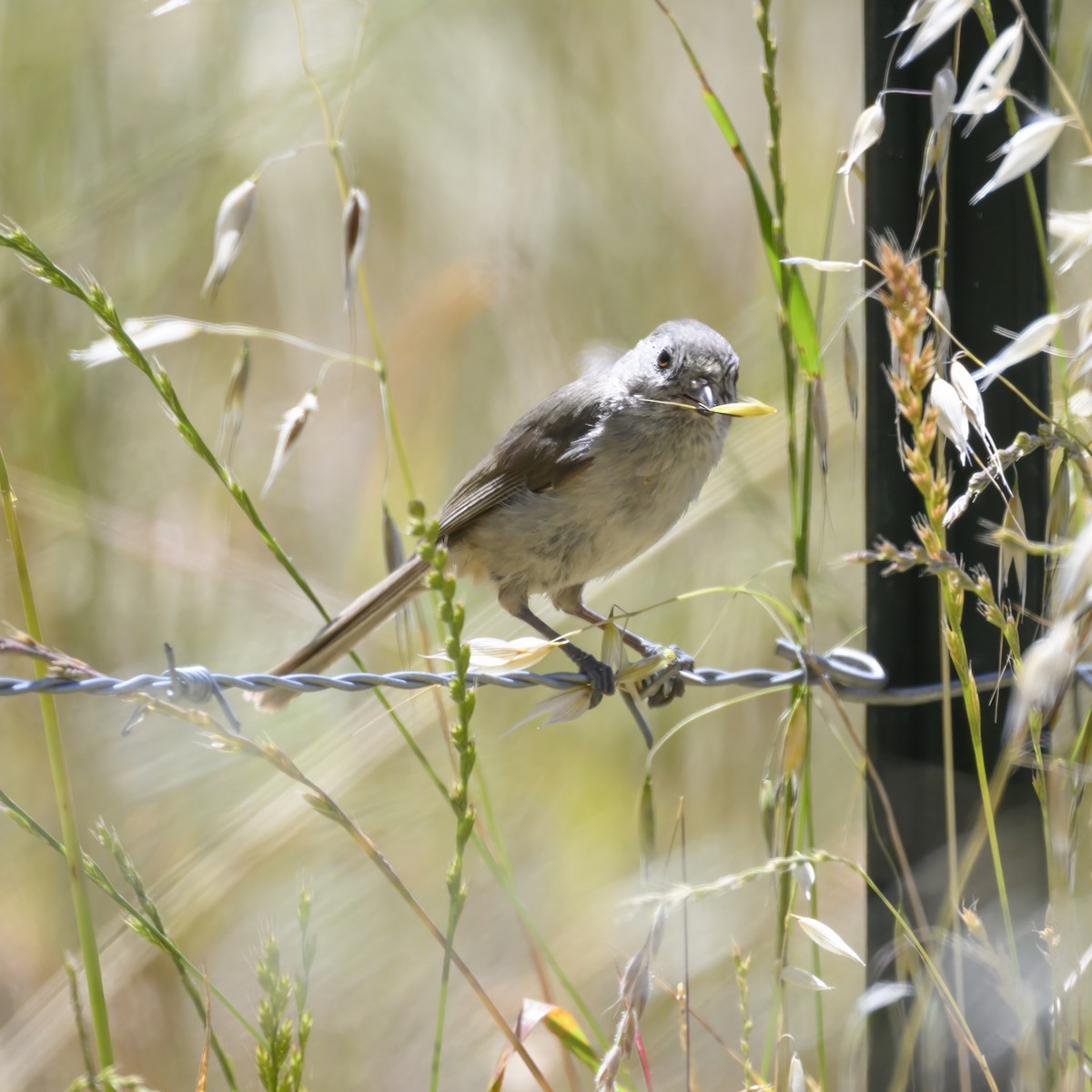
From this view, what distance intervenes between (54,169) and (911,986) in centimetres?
313

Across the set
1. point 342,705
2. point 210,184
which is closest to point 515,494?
point 342,705

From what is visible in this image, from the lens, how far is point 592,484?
2.60m

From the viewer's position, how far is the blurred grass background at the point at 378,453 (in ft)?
10.5

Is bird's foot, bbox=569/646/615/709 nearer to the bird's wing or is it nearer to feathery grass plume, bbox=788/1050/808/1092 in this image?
the bird's wing

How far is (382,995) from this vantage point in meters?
3.41

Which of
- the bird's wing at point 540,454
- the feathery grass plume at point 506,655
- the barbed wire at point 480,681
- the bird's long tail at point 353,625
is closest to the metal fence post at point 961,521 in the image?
the barbed wire at point 480,681

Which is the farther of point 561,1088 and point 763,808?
point 561,1088

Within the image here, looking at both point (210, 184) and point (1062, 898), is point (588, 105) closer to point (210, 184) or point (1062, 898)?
point (210, 184)

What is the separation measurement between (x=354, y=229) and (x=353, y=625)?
98 cm

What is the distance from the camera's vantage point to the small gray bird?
2.54m

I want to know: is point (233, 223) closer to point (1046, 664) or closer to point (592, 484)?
point (592, 484)

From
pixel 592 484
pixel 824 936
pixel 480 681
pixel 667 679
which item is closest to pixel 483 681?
pixel 480 681

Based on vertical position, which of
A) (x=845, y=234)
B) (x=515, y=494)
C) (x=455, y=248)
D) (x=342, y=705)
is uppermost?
(x=455, y=248)

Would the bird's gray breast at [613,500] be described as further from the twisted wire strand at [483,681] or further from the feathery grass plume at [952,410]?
the feathery grass plume at [952,410]
